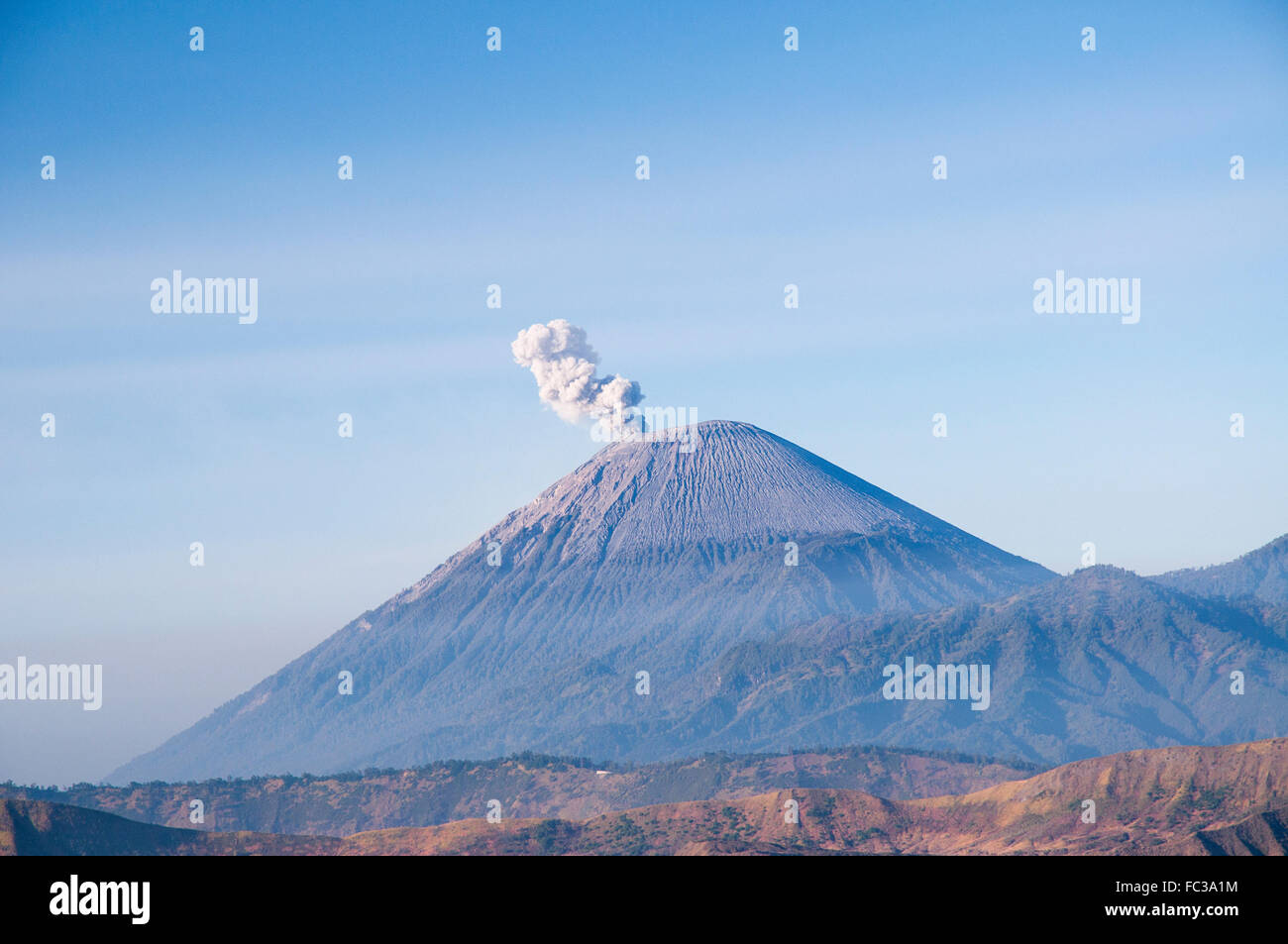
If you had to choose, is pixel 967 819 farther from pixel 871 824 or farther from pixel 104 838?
pixel 104 838

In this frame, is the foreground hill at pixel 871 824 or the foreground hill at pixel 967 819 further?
the foreground hill at pixel 967 819

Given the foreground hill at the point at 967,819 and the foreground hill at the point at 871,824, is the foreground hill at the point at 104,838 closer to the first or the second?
the foreground hill at the point at 871,824

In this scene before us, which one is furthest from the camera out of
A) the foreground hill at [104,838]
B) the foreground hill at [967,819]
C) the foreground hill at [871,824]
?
the foreground hill at [967,819]

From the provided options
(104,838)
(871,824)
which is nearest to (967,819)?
(871,824)

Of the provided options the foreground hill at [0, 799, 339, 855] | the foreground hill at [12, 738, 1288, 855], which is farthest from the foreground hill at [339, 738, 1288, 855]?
the foreground hill at [0, 799, 339, 855]

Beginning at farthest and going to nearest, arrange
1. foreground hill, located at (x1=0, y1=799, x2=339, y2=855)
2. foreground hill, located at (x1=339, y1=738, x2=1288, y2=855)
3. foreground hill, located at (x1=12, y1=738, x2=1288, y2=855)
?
1. foreground hill, located at (x1=339, y1=738, x2=1288, y2=855)
2. foreground hill, located at (x1=12, y1=738, x2=1288, y2=855)
3. foreground hill, located at (x1=0, y1=799, x2=339, y2=855)

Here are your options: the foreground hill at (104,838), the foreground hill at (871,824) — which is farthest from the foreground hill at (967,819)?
the foreground hill at (104,838)

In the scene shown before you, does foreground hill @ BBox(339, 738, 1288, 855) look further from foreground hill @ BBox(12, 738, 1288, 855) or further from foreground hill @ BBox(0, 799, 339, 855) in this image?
foreground hill @ BBox(0, 799, 339, 855)

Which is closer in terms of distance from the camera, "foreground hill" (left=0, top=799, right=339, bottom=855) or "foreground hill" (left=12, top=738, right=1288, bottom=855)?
"foreground hill" (left=0, top=799, right=339, bottom=855)
